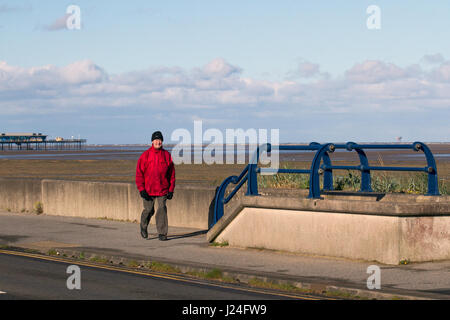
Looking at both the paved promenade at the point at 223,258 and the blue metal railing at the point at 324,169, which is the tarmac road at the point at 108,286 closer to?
the paved promenade at the point at 223,258

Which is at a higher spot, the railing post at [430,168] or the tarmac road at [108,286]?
the railing post at [430,168]

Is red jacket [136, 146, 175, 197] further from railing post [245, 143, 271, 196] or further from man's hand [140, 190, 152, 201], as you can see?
railing post [245, 143, 271, 196]

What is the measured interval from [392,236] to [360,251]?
66cm

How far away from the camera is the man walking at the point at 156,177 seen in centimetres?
1456

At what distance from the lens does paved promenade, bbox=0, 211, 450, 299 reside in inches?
397

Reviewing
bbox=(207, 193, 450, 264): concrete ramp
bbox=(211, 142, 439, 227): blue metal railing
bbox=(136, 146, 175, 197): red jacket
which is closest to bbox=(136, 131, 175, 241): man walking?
bbox=(136, 146, 175, 197): red jacket

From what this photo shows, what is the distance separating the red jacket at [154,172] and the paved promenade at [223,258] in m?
1.02

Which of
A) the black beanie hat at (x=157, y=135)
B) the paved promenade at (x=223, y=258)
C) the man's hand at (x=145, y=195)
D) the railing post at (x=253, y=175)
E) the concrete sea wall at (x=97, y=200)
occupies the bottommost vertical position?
the paved promenade at (x=223, y=258)

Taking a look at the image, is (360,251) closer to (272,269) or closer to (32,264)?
(272,269)

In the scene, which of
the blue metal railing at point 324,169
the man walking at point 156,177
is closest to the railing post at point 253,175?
the blue metal railing at point 324,169

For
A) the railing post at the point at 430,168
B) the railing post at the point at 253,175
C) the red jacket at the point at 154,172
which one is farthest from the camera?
the red jacket at the point at 154,172

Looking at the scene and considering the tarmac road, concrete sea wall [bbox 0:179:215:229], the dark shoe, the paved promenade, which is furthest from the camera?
concrete sea wall [bbox 0:179:215:229]

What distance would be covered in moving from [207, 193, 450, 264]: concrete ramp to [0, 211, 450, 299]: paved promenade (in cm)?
18
